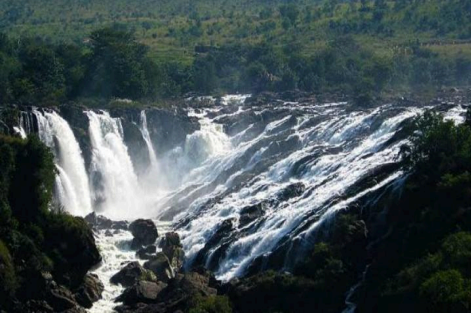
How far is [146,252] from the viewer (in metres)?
74.6

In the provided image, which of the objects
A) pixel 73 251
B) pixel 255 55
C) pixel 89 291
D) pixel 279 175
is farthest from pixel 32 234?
pixel 255 55

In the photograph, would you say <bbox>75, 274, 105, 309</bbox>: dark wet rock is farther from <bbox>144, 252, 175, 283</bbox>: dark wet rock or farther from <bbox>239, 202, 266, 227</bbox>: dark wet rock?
<bbox>239, 202, 266, 227</bbox>: dark wet rock

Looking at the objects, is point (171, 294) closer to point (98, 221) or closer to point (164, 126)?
point (98, 221)

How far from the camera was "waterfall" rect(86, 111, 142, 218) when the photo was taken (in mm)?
94500

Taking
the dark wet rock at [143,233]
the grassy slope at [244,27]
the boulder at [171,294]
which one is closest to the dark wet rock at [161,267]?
the boulder at [171,294]

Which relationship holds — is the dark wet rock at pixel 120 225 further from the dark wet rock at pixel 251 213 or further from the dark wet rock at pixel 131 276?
the dark wet rock at pixel 251 213

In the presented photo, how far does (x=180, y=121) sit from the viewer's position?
105 m

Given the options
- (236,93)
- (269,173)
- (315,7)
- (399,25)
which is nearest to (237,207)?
(269,173)

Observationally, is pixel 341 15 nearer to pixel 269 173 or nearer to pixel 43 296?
pixel 269 173

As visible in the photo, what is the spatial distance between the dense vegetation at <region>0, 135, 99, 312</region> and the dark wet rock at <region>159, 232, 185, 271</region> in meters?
5.69

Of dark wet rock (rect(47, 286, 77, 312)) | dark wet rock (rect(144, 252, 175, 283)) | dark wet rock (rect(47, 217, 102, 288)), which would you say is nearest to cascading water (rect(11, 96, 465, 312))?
dark wet rock (rect(47, 286, 77, 312))

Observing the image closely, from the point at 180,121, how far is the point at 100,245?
31267mm

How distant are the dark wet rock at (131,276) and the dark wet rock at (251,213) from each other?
27.0 feet

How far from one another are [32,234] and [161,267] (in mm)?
9380
